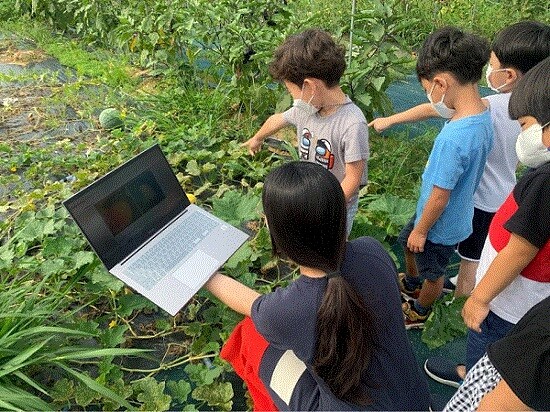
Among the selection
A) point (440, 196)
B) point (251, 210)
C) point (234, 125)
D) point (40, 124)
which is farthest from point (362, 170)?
point (40, 124)

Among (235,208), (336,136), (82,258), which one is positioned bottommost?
(235,208)

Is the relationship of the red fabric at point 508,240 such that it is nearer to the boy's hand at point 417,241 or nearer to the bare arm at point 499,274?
the bare arm at point 499,274

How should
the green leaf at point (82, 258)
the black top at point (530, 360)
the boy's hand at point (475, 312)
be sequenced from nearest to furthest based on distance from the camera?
the black top at point (530, 360), the boy's hand at point (475, 312), the green leaf at point (82, 258)

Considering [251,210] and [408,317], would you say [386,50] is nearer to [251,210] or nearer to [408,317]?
[251,210]

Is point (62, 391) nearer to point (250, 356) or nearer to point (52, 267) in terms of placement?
point (52, 267)

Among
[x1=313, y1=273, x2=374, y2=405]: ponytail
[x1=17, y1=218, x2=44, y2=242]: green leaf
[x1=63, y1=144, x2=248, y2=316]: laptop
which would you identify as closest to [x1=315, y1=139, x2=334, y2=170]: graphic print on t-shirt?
[x1=63, y1=144, x2=248, y2=316]: laptop

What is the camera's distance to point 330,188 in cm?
111

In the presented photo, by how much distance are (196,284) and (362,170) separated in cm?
85

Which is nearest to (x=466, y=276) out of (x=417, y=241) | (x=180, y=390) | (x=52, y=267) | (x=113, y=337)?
(x=417, y=241)

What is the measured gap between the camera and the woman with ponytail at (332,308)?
111 cm

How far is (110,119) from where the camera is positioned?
146 inches

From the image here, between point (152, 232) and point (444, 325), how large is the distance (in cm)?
136

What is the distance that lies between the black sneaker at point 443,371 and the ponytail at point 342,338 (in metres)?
0.89

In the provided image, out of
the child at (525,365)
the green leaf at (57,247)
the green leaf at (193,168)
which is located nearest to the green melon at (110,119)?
the green leaf at (193,168)
